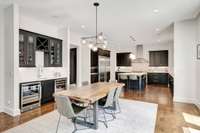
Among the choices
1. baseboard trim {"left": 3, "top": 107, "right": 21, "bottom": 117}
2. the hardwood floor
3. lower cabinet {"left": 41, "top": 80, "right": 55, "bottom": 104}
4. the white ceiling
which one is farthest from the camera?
lower cabinet {"left": 41, "top": 80, "right": 55, "bottom": 104}

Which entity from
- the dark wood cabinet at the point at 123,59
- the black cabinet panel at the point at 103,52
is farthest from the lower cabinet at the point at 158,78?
the black cabinet panel at the point at 103,52

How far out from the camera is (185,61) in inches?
187

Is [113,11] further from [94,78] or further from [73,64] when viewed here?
[94,78]

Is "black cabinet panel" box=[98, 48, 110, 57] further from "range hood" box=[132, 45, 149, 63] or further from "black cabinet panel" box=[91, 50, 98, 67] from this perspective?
"range hood" box=[132, 45, 149, 63]

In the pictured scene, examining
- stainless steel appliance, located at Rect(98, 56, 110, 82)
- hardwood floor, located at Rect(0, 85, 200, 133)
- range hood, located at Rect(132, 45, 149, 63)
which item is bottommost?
hardwood floor, located at Rect(0, 85, 200, 133)

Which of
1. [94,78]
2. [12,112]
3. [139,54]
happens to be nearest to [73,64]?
[94,78]

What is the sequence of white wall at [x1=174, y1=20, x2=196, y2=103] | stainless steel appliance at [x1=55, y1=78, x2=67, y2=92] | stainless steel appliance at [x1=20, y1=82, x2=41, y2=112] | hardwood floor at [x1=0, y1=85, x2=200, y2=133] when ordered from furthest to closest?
stainless steel appliance at [x1=55, y1=78, x2=67, y2=92], white wall at [x1=174, y1=20, x2=196, y2=103], stainless steel appliance at [x1=20, y1=82, x2=41, y2=112], hardwood floor at [x1=0, y1=85, x2=200, y2=133]

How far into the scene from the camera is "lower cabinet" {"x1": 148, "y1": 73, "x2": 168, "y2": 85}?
902 cm

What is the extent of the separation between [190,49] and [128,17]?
2469 mm

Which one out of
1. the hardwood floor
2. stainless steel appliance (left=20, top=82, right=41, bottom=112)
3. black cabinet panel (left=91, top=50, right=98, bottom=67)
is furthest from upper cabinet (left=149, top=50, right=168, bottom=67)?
stainless steel appliance (left=20, top=82, right=41, bottom=112)

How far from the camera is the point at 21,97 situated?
12.5ft

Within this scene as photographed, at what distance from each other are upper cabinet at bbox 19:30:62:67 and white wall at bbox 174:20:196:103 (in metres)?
4.53

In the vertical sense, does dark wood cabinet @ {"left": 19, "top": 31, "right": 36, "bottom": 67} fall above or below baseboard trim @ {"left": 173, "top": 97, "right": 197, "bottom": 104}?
above

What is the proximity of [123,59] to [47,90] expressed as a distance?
23.7ft
